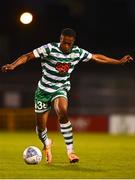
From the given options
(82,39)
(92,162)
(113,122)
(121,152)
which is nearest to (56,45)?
(92,162)

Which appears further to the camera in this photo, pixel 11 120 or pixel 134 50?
pixel 134 50

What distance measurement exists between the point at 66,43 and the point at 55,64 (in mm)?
516

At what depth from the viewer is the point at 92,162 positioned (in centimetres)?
1445

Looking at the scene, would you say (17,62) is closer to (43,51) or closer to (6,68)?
(6,68)

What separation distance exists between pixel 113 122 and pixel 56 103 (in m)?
18.8

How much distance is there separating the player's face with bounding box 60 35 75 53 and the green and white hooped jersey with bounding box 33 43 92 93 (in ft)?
0.42

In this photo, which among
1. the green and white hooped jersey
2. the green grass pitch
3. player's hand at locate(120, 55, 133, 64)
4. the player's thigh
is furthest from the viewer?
player's hand at locate(120, 55, 133, 64)

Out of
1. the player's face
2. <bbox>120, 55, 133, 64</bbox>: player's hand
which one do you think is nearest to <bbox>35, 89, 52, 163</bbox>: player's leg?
the player's face

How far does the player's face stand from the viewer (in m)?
13.4

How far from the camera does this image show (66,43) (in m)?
13.5

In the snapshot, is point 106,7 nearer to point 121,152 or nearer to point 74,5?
point 74,5

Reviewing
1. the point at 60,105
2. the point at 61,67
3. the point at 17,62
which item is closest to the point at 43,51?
the point at 61,67

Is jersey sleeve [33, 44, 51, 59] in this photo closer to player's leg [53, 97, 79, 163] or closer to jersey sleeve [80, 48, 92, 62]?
jersey sleeve [80, 48, 92, 62]

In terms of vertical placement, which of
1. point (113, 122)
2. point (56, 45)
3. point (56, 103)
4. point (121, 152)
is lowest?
point (113, 122)
